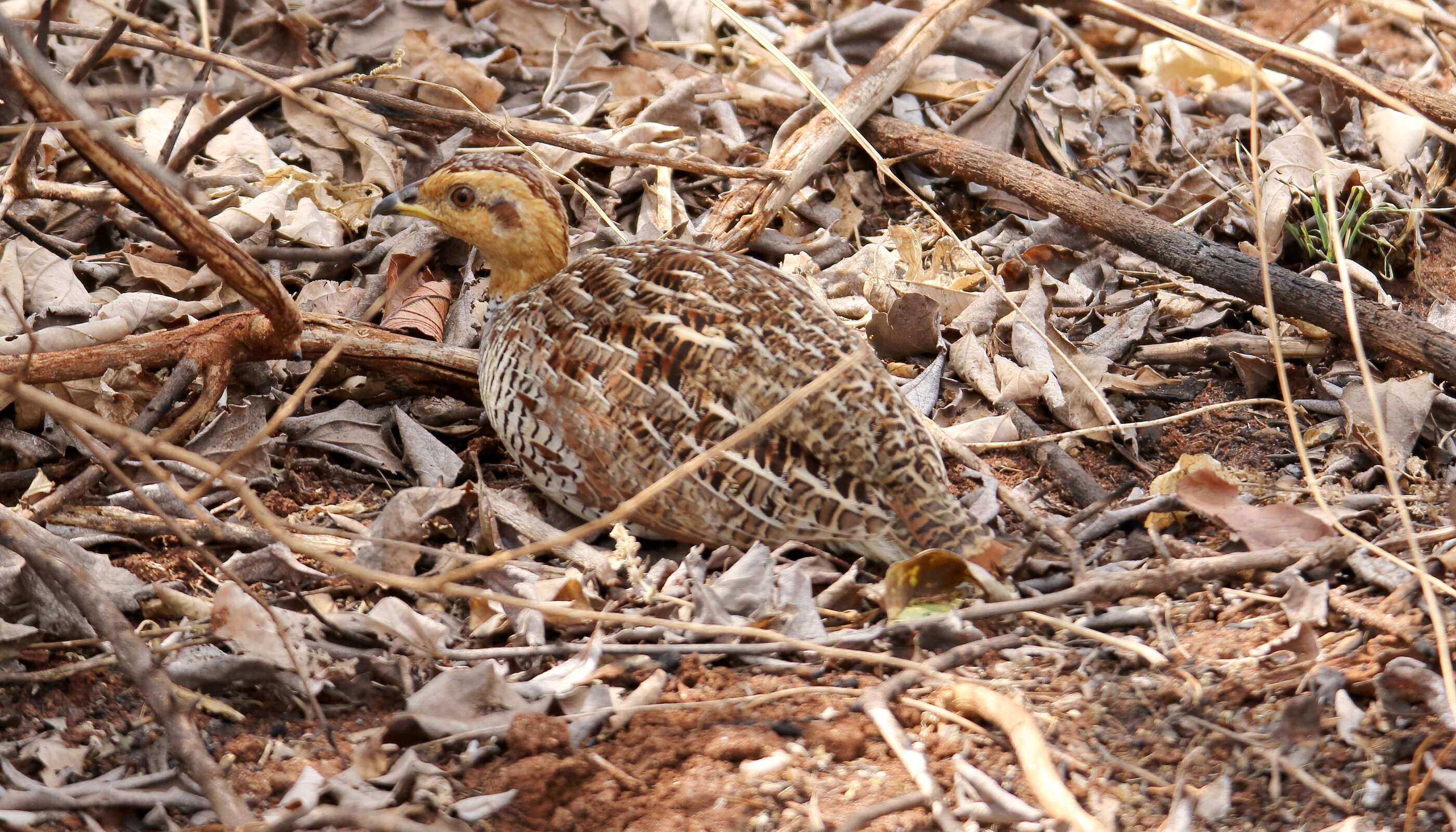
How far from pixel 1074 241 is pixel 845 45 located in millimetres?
1945

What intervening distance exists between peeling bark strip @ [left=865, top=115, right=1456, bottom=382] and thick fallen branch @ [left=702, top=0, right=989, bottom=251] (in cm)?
20

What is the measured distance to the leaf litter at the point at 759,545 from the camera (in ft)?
10.1

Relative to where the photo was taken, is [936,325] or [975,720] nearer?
[975,720]

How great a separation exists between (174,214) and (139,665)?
1.25 m

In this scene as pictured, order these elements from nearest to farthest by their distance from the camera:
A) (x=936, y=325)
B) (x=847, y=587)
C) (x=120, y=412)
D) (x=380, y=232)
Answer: (x=847, y=587), (x=120, y=412), (x=936, y=325), (x=380, y=232)

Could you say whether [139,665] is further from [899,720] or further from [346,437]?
[899,720]

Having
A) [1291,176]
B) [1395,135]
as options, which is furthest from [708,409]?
[1395,135]

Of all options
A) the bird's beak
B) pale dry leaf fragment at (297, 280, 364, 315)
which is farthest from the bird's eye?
pale dry leaf fragment at (297, 280, 364, 315)

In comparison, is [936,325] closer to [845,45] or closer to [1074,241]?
[1074,241]

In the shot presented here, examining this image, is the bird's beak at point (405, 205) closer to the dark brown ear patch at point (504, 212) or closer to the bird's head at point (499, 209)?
the bird's head at point (499, 209)

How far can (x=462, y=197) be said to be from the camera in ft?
15.2

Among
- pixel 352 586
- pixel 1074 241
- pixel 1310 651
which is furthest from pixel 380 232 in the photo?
pixel 1310 651

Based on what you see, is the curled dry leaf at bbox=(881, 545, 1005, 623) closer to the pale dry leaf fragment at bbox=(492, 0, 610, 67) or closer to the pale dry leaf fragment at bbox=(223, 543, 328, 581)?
the pale dry leaf fragment at bbox=(223, 543, 328, 581)

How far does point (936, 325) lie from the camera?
5094 millimetres
